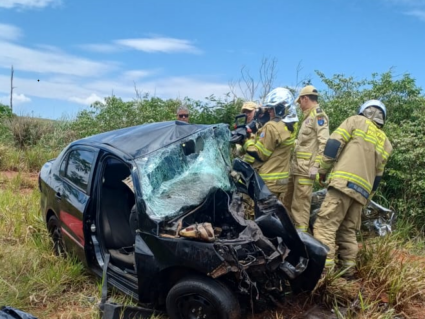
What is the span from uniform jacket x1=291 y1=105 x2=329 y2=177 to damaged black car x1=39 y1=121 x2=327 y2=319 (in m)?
1.29

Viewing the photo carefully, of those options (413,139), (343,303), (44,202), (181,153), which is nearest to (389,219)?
(343,303)

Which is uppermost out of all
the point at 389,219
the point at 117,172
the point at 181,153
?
the point at 181,153

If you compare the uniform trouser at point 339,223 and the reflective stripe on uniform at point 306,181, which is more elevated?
the reflective stripe on uniform at point 306,181

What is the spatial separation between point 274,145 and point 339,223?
1.15 metres

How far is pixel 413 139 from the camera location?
265 inches

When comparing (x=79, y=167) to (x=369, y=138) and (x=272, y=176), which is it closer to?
(x=272, y=176)

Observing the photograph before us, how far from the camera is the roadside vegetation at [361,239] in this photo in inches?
152

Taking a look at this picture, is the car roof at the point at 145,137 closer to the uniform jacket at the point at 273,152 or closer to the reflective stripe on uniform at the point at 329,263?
the uniform jacket at the point at 273,152

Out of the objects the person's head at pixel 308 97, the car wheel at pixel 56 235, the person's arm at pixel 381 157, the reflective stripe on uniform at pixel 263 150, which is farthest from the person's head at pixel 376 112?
the car wheel at pixel 56 235

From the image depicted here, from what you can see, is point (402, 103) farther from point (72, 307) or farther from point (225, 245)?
point (72, 307)

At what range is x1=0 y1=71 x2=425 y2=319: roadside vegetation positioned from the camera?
3873 mm

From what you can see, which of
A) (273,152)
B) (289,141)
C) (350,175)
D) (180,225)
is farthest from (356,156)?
(180,225)

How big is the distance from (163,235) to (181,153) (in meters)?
0.95

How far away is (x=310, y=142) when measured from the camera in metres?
5.26
